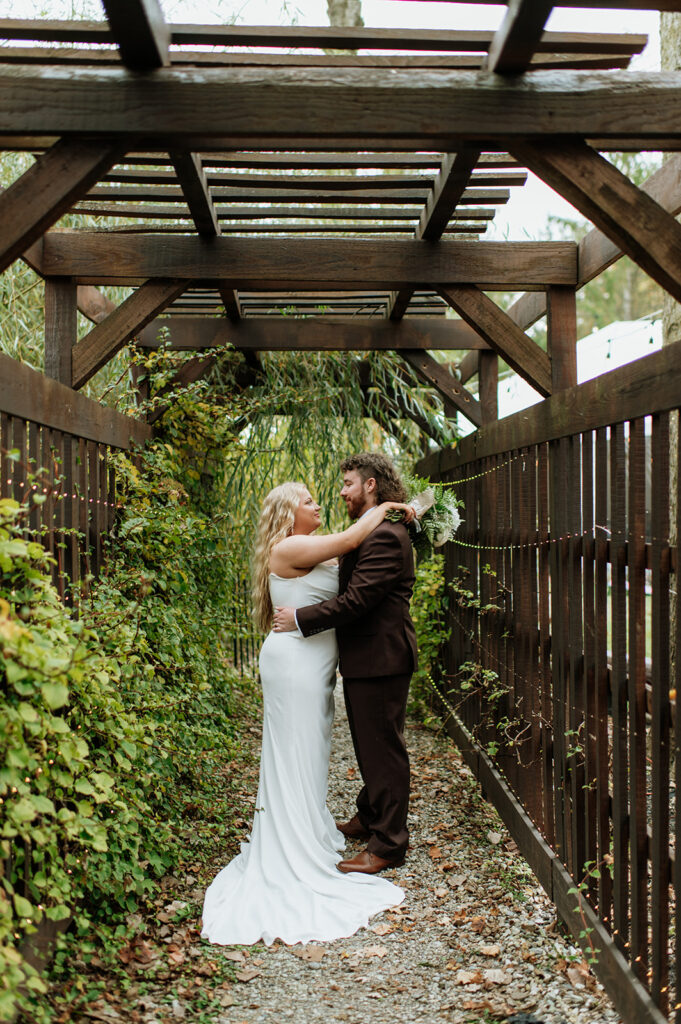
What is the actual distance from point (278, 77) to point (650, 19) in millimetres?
7320

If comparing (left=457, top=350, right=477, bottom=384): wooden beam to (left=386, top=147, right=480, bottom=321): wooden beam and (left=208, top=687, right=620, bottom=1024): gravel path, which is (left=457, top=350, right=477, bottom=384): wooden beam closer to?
(left=386, top=147, right=480, bottom=321): wooden beam

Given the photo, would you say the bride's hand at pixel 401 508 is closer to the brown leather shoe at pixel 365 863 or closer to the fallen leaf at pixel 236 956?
the brown leather shoe at pixel 365 863

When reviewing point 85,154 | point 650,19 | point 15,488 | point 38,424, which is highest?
point 650,19

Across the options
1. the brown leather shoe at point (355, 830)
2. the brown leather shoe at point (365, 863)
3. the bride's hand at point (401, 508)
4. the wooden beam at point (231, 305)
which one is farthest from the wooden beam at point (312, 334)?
the brown leather shoe at point (365, 863)

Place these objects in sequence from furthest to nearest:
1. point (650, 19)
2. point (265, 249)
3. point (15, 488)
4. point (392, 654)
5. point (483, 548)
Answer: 1. point (650, 19)
2. point (483, 548)
3. point (265, 249)
4. point (392, 654)
5. point (15, 488)

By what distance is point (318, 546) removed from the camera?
4.30 m

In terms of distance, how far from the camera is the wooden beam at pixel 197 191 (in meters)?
3.56

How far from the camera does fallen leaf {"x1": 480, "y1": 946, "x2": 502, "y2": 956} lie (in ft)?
10.9

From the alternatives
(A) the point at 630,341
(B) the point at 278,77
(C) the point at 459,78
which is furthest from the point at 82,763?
(A) the point at 630,341

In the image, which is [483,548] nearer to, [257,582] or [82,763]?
[257,582]

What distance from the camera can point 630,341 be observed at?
7.56 meters

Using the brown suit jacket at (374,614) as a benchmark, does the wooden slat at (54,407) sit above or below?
above

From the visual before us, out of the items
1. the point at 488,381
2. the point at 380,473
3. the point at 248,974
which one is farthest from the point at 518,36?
the point at 488,381

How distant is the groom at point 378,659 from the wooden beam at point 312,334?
2.23m
